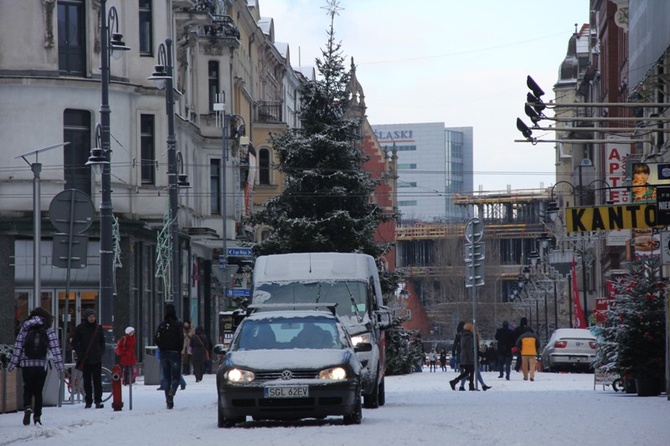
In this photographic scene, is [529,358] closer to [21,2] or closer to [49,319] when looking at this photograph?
[21,2]

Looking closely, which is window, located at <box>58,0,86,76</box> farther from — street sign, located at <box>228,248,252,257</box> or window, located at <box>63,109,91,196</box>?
street sign, located at <box>228,248,252,257</box>

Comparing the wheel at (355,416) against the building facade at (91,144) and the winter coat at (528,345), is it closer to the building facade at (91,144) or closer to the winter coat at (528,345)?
the building facade at (91,144)

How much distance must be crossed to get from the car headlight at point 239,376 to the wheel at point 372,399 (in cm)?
559

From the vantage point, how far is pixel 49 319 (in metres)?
23.2

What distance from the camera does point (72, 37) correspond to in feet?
158

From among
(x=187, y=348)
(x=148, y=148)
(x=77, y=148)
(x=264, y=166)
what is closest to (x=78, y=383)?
(x=77, y=148)

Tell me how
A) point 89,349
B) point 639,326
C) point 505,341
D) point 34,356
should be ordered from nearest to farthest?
point 34,356 → point 89,349 → point 639,326 → point 505,341

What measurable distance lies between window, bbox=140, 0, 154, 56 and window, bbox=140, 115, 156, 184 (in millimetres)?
2041

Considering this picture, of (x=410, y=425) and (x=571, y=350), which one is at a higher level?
(x=410, y=425)

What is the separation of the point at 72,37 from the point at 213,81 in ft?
57.0

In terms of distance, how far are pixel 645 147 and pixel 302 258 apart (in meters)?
27.3

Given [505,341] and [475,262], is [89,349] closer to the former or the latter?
[475,262]

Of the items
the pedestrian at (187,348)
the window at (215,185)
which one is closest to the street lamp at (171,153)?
the pedestrian at (187,348)

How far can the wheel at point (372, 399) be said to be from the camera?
25422mm
